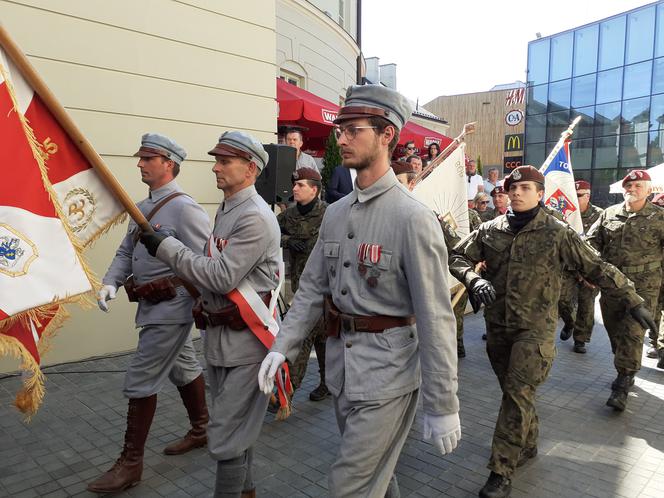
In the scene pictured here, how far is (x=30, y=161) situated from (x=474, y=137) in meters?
40.4

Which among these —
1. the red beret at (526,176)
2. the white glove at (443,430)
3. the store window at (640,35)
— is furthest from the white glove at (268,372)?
the store window at (640,35)

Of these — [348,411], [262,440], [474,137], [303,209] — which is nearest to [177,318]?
[262,440]

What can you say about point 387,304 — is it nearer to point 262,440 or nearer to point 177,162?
point 177,162

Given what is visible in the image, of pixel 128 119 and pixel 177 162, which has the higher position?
pixel 128 119

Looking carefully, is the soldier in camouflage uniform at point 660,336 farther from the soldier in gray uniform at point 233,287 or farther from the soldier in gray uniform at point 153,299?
the soldier in gray uniform at point 153,299

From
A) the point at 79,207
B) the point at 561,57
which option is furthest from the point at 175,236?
the point at 561,57

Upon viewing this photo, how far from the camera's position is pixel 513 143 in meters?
34.2

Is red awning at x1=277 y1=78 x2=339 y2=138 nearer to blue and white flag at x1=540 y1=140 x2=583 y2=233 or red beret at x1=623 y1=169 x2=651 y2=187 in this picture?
blue and white flag at x1=540 y1=140 x2=583 y2=233

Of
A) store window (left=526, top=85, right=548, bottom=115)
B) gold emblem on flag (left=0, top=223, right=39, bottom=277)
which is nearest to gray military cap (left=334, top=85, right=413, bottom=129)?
gold emblem on flag (left=0, top=223, right=39, bottom=277)

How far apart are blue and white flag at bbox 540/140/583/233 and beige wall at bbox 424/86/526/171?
31304 millimetres

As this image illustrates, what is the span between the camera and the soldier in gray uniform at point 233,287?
9.16ft

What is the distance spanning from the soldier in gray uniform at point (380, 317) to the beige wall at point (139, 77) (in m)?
4.56

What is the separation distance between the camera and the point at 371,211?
2326 millimetres

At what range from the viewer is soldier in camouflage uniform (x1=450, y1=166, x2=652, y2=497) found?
3.45 metres
